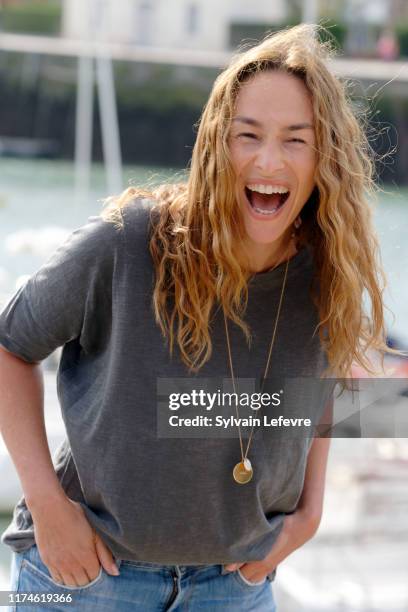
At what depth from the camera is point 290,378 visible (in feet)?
4.18

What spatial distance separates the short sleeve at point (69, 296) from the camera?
3.86 feet

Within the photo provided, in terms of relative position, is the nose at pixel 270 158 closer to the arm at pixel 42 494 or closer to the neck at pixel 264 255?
the neck at pixel 264 255

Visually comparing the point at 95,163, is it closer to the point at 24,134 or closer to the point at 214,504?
the point at 24,134

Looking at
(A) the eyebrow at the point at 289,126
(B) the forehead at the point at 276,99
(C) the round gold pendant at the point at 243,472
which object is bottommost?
(C) the round gold pendant at the point at 243,472

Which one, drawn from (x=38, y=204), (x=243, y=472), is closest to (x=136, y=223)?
(x=243, y=472)

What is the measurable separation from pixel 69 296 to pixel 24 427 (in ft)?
0.64

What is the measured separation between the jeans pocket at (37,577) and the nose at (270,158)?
0.54 meters

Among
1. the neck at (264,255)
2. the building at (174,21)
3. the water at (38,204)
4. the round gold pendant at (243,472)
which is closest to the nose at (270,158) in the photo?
the neck at (264,255)

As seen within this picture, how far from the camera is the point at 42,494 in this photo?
4.02ft

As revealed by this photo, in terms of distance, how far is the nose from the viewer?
1.21 metres

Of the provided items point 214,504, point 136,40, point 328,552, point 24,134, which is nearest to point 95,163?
point 24,134

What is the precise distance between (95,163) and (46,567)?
62.9 feet

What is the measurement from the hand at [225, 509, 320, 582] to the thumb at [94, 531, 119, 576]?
0.15 meters

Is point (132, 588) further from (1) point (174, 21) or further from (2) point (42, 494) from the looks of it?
(1) point (174, 21)
